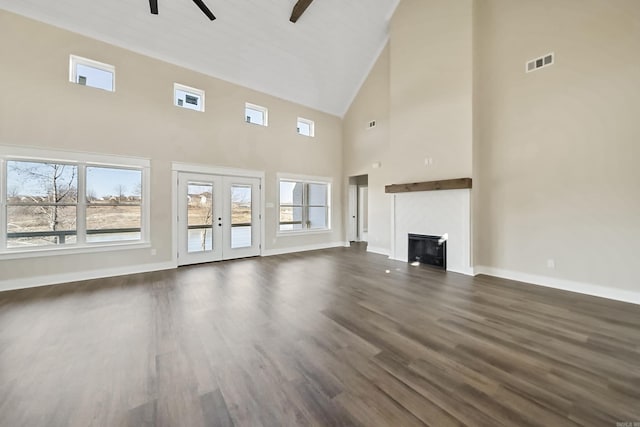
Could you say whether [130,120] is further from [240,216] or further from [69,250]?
[240,216]

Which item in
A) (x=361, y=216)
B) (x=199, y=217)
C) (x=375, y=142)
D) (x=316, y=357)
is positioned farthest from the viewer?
(x=361, y=216)

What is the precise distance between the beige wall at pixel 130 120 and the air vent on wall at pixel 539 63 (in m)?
5.28

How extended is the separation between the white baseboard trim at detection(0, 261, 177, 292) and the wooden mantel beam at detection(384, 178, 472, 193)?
537 cm

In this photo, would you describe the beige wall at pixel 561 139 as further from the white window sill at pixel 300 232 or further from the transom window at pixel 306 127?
the transom window at pixel 306 127

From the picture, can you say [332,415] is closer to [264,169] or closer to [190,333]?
[190,333]

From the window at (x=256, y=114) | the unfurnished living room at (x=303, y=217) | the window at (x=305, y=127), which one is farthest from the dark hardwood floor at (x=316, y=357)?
the window at (x=305, y=127)

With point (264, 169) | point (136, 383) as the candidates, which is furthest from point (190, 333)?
point (264, 169)

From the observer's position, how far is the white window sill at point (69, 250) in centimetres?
382

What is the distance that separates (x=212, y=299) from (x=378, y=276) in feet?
9.46

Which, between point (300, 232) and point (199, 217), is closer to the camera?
point (199, 217)

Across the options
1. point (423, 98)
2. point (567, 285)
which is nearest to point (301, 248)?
point (423, 98)

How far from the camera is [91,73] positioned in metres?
4.43

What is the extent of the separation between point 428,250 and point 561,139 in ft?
9.63

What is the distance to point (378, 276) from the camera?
14.8ft
